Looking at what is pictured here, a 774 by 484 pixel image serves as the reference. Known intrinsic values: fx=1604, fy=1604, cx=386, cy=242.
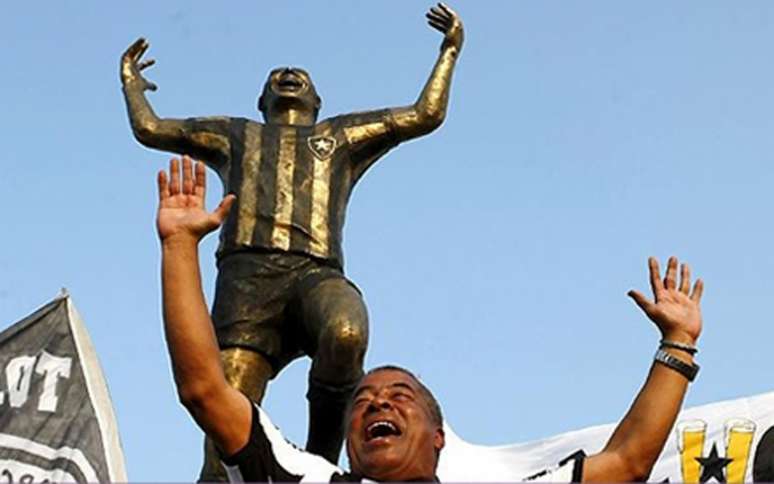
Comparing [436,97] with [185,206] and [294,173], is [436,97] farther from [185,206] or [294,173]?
[185,206]

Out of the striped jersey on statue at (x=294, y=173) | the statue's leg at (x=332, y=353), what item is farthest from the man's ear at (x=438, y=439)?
the striped jersey on statue at (x=294, y=173)

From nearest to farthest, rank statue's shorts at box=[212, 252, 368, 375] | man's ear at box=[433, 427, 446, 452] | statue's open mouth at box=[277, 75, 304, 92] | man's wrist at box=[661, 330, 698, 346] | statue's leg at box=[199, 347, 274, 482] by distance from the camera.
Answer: man's ear at box=[433, 427, 446, 452]
man's wrist at box=[661, 330, 698, 346]
statue's leg at box=[199, 347, 274, 482]
statue's shorts at box=[212, 252, 368, 375]
statue's open mouth at box=[277, 75, 304, 92]

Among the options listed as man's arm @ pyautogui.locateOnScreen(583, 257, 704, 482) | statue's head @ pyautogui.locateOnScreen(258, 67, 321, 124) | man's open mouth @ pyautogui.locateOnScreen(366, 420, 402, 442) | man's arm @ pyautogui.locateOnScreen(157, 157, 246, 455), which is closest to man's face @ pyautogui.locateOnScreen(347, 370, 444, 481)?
man's open mouth @ pyautogui.locateOnScreen(366, 420, 402, 442)

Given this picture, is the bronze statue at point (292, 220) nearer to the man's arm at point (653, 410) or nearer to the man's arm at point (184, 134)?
the man's arm at point (184, 134)

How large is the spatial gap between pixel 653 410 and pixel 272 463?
1254mm

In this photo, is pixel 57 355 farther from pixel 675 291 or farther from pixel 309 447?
pixel 675 291

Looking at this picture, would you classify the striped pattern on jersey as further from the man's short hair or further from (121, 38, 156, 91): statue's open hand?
the man's short hair

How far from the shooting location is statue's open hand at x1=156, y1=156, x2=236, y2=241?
179 inches

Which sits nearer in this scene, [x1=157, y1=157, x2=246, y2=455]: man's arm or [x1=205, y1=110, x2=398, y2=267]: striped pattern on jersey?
[x1=157, y1=157, x2=246, y2=455]: man's arm

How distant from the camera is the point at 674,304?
17.2ft

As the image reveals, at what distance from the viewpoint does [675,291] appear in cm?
530

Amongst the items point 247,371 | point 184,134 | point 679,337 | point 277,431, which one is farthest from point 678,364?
point 184,134

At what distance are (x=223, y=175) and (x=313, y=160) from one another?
0.46 metres

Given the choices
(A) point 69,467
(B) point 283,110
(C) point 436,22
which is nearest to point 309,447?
(A) point 69,467
